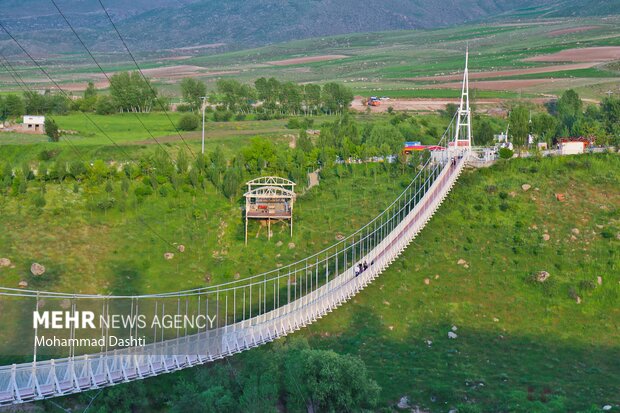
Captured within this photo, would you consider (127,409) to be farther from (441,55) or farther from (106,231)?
(441,55)

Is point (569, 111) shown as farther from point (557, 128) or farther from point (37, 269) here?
point (37, 269)

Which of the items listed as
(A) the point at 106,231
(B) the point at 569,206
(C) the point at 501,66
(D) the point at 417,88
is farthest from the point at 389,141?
(C) the point at 501,66

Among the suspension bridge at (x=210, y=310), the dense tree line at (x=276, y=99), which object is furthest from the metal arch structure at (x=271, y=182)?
the dense tree line at (x=276, y=99)

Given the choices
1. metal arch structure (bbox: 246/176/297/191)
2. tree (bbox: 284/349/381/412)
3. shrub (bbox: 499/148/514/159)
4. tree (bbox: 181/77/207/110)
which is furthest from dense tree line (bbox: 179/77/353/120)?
tree (bbox: 284/349/381/412)

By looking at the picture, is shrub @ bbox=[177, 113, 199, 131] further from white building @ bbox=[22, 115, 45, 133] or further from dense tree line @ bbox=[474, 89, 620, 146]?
dense tree line @ bbox=[474, 89, 620, 146]

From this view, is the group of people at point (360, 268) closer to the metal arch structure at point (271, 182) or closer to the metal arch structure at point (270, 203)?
the metal arch structure at point (270, 203)

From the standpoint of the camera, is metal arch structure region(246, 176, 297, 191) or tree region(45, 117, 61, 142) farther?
tree region(45, 117, 61, 142)
